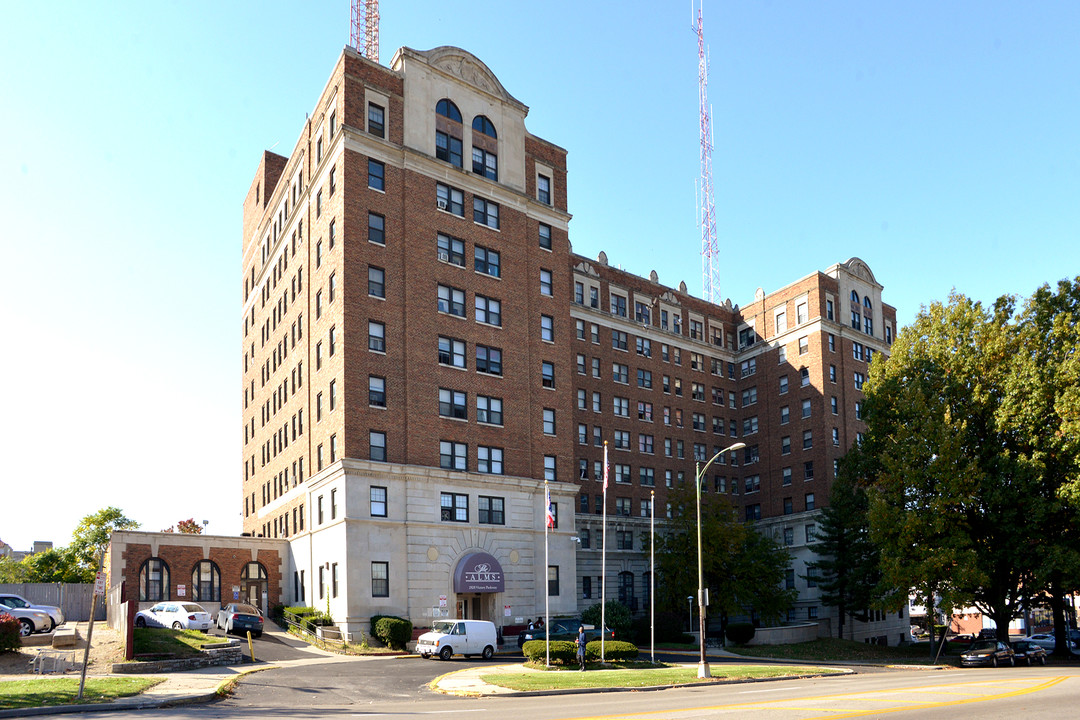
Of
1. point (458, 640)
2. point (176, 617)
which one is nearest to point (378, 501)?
point (458, 640)

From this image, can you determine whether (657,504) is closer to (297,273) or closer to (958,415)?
(958,415)

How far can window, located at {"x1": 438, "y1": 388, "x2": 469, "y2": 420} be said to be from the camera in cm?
5581

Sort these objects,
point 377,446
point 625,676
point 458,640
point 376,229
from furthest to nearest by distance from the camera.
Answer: point 376,229 → point 377,446 → point 458,640 → point 625,676

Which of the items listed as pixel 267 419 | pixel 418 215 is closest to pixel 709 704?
pixel 418 215

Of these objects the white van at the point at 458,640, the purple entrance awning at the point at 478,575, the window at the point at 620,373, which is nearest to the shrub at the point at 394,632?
the white van at the point at 458,640

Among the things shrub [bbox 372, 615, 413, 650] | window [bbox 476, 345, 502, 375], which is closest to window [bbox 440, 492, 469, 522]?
shrub [bbox 372, 615, 413, 650]

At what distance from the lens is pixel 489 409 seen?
57969mm

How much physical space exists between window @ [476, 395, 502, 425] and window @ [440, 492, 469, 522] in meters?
5.01

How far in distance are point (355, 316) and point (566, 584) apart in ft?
70.5

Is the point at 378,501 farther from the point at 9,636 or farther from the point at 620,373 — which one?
the point at 620,373

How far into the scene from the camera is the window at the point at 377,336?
54.0m

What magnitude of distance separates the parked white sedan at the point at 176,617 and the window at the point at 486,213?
96.2ft

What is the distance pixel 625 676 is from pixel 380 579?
20686 mm

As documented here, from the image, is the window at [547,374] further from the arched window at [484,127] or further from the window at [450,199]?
the arched window at [484,127]
